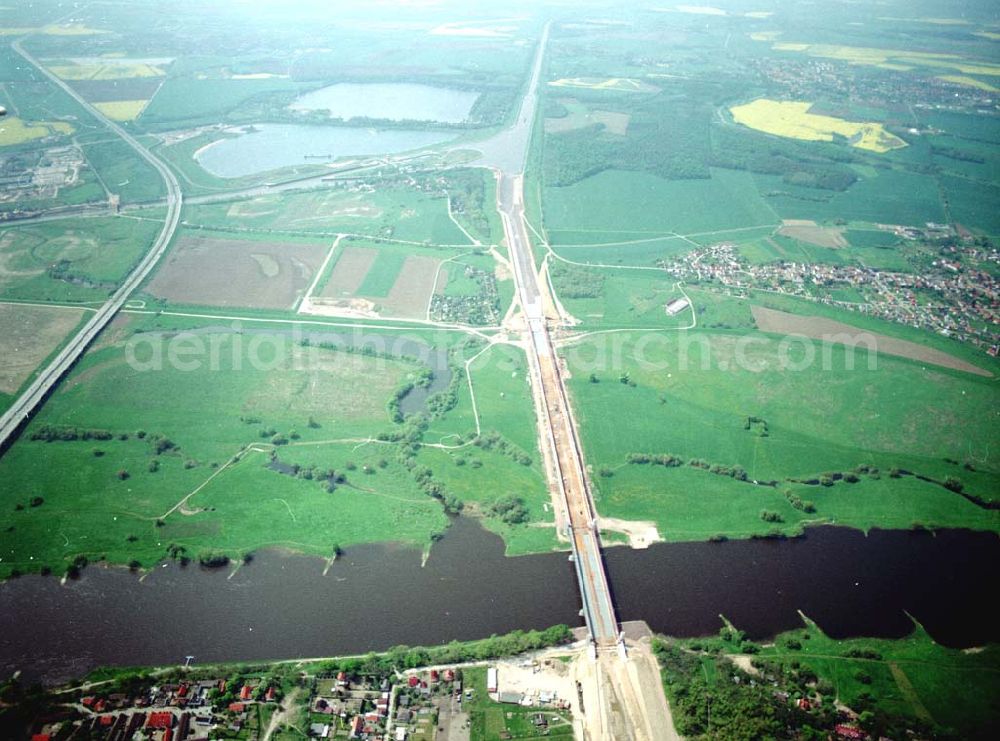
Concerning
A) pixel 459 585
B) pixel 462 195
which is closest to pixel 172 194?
pixel 462 195

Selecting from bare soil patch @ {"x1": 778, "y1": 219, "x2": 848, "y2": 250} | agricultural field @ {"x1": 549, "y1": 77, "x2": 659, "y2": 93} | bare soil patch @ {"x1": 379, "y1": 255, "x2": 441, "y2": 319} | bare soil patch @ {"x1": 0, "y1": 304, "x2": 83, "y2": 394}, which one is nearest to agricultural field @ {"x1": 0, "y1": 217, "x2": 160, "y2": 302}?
bare soil patch @ {"x1": 0, "y1": 304, "x2": 83, "y2": 394}

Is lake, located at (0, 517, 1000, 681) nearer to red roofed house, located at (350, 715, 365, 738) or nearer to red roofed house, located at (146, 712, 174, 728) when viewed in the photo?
red roofed house, located at (146, 712, 174, 728)

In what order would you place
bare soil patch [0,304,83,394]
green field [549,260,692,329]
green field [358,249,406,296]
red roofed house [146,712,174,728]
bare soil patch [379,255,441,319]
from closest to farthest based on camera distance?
red roofed house [146,712,174,728] < bare soil patch [0,304,83,394] < green field [549,260,692,329] < bare soil patch [379,255,441,319] < green field [358,249,406,296]

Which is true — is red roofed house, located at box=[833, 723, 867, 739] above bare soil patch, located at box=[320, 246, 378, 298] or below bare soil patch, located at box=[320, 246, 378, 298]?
below

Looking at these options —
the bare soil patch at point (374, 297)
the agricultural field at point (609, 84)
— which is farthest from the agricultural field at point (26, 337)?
the agricultural field at point (609, 84)

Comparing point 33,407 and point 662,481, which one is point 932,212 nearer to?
point 662,481

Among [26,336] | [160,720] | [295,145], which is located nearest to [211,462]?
[160,720]

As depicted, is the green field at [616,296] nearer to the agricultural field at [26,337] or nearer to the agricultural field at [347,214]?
the agricultural field at [347,214]
